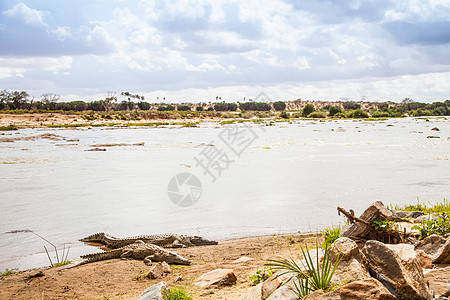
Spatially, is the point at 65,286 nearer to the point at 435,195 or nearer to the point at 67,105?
the point at 435,195

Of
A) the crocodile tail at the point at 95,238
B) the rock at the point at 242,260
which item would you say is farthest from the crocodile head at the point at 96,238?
the rock at the point at 242,260

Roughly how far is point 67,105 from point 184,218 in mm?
Answer: 90923

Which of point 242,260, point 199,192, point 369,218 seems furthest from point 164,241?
point 199,192

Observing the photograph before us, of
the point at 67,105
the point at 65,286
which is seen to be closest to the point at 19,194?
the point at 65,286

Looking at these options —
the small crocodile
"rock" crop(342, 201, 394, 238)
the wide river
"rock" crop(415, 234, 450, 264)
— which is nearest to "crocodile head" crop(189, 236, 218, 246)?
the small crocodile

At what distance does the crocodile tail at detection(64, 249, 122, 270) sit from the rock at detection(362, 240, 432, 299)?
4574mm

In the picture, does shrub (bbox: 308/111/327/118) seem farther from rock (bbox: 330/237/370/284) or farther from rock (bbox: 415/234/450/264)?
rock (bbox: 330/237/370/284)

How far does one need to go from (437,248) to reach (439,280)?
112 centimetres

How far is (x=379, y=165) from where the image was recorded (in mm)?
17609

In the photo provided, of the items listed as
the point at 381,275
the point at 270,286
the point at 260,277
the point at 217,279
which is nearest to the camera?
the point at 381,275

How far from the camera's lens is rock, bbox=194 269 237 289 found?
5.03 metres

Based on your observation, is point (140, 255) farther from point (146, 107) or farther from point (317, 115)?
point (146, 107)

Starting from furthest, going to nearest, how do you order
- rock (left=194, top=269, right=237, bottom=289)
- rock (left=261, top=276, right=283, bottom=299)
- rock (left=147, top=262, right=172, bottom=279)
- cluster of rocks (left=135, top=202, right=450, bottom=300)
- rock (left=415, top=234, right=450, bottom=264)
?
rock (left=147, top=262, right=172, bottom=279) < rock (left=194, top=269, right=237, bottom=289) < rock (left=415, top=234, right=450, bottom=264) < rock (left=261, top=276, right=283, bottom=299) < cluster of rocks (left=135, top=202, right=450, bottom=300)

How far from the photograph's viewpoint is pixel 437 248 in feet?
15.6
